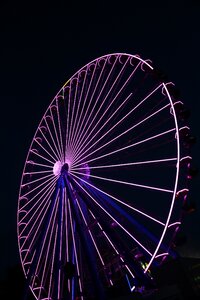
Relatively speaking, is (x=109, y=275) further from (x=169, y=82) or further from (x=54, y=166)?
(x=169, y=82)

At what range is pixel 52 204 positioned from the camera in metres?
11.2

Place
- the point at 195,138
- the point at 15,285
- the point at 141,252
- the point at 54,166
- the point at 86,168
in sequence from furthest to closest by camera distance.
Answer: the point at 15,285 → the point at 54,166 → the point at 86,168 → the point at 195,138 → the point at 141,252

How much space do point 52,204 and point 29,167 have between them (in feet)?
11.6

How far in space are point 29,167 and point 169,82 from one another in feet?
23.2

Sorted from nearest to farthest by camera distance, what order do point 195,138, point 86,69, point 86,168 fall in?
1. point 195,138
2. point 86,168
3. point 86,69

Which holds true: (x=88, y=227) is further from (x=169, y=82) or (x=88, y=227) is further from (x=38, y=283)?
(x=169, y=82)

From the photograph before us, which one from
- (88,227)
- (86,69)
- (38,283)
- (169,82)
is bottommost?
(38,283)

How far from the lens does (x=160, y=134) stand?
952 cm

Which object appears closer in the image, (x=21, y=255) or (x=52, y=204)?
(x=52, y=204)

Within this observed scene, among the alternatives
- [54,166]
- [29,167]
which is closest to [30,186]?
[29,167]

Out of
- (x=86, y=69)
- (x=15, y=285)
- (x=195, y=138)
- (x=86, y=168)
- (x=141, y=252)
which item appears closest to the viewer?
(x=141, y=252)

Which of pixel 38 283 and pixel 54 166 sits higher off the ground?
pixel 54 166

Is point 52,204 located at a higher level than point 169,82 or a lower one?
lower

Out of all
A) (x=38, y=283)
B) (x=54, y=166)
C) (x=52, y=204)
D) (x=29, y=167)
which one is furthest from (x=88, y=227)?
(x=29, y=167)
